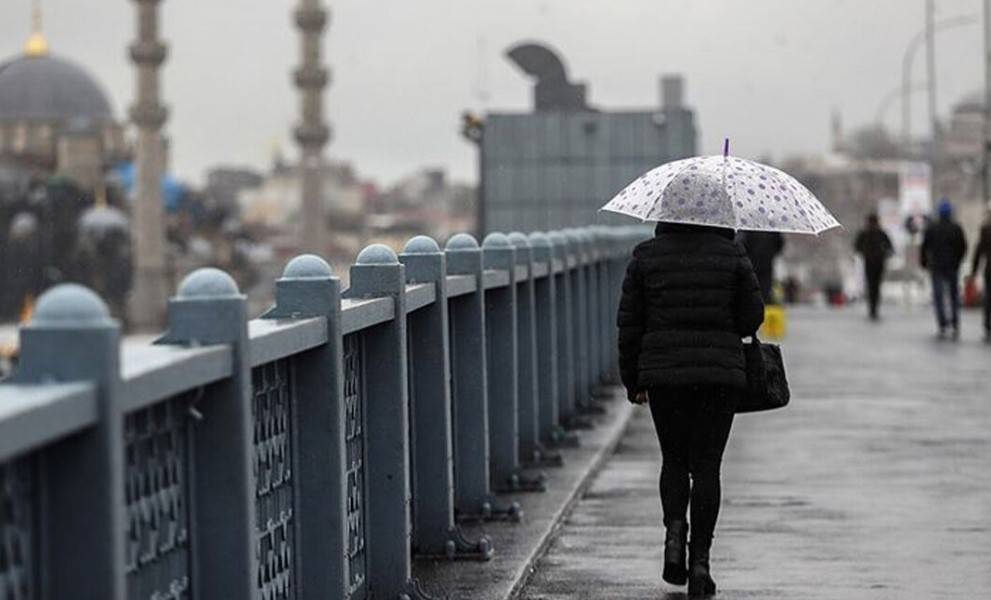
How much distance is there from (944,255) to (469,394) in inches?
807

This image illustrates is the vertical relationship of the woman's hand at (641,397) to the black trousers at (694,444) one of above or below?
above

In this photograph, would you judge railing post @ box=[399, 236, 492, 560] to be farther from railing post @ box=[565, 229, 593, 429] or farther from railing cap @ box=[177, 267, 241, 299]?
railing post @ box=[565, 229, 593, 429]

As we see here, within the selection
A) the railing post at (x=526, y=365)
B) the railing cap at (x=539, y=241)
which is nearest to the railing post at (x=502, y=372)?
the railing post at (x=526, y=365)

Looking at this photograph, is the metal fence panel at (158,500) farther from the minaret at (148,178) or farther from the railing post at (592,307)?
the minaret at (148,178)

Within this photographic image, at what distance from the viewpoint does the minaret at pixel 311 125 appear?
553ft

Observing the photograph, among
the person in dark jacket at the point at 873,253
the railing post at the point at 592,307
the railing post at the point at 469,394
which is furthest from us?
the person in dark jacket at the point at 873,253

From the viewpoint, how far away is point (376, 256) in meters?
9.21

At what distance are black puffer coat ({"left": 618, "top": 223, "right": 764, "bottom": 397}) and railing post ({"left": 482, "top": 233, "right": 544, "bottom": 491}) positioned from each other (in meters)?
3.63

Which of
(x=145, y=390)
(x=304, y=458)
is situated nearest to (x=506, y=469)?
(x=304, y=458)

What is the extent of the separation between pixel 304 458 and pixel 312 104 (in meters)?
163

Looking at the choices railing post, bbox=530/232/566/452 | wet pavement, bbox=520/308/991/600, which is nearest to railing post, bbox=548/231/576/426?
wet pavement, bbox=520/308/991/600

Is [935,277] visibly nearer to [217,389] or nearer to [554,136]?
[554,136]

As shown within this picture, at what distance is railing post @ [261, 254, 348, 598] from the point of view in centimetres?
771

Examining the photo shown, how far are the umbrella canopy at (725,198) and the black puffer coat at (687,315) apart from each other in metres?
0.12
